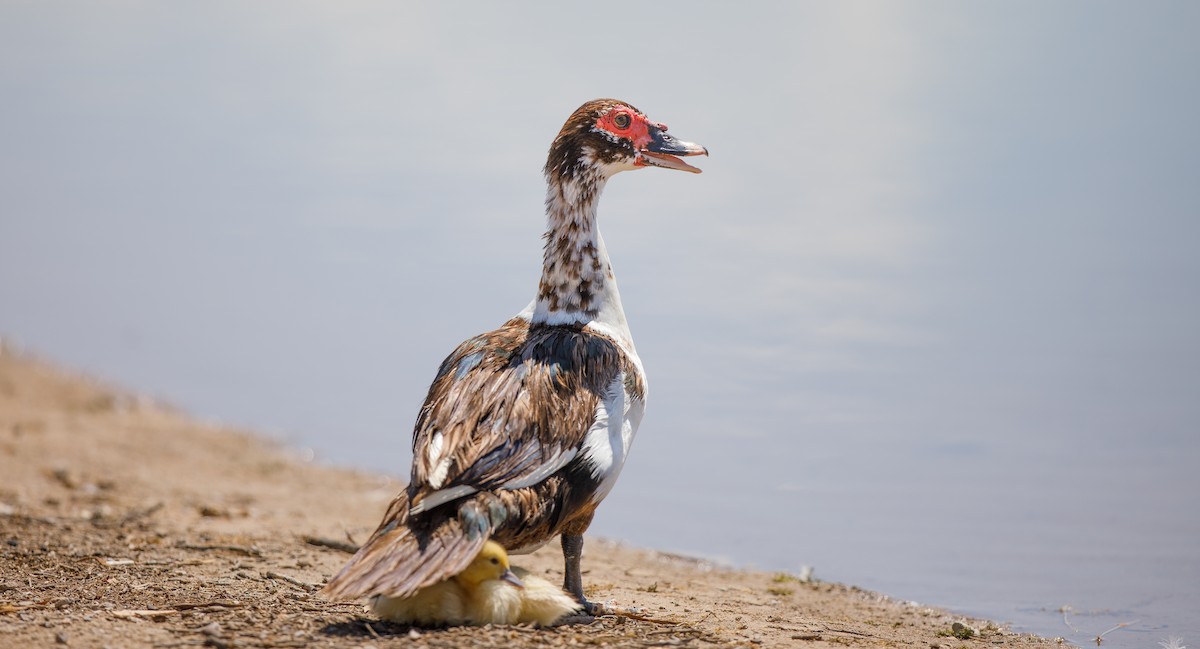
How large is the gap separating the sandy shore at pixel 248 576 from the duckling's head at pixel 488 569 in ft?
0.67

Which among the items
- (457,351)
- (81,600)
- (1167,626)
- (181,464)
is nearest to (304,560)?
(81,600)

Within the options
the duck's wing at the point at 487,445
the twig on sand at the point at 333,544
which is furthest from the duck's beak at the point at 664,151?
the twig on sand at the point at 333,544

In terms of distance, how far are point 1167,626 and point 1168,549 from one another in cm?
193

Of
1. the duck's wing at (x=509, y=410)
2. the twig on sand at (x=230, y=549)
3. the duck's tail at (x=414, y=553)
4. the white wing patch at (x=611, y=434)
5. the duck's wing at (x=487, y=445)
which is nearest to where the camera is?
the duck's tail at (x=414, y=553)

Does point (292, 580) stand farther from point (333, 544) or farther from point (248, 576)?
point (333, 544)

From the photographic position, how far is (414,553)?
4465 mm

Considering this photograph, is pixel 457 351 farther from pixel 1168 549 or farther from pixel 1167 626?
pixel 1168 549

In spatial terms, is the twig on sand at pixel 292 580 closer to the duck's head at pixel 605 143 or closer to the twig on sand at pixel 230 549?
the twig on sand at pixel 230 549

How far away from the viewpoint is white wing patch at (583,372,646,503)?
5105 millimetres

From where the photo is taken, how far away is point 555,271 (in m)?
5.95

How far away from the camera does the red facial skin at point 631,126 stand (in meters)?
6.08

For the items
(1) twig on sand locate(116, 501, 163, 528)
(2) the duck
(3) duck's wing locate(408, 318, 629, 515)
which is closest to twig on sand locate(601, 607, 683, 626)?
(2) the duck

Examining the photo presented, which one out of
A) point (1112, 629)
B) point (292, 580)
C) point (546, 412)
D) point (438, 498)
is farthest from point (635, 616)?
point (1112, 629)

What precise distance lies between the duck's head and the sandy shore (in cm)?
229
